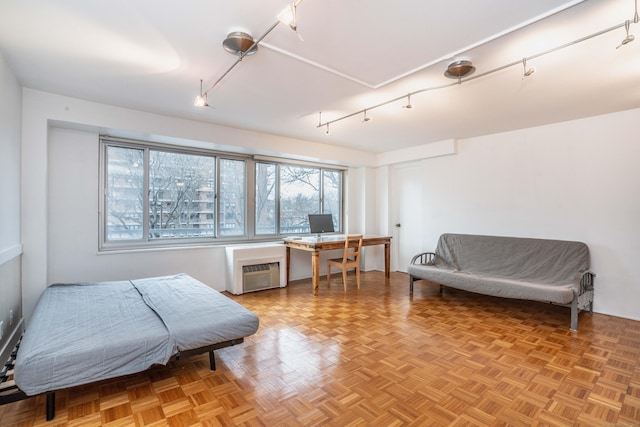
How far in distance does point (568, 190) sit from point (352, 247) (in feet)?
10.0

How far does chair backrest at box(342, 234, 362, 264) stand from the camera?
483 cm

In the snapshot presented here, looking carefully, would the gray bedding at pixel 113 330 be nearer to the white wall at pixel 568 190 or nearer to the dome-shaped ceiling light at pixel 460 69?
the dome-shaped ceiling light at pixel 460 69

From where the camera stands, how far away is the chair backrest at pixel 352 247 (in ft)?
15.9

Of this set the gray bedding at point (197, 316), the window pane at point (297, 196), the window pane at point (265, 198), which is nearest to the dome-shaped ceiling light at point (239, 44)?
the gray bedding at point (197, 316)

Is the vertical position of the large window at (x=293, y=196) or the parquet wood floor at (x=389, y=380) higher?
the large window at (x=293, y=196)

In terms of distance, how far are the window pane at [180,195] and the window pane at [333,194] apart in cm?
233

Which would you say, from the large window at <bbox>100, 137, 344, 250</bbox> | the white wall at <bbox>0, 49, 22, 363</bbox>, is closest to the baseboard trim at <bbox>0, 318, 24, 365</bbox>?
the white wall at <bbox>0, 49, 22, 363</bbox>

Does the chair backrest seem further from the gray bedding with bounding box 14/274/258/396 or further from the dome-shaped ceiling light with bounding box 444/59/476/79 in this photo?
the dome-shaped ceiling light with bounding box 444/59/476/79

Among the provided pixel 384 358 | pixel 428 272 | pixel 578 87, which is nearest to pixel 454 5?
pixel 578 87

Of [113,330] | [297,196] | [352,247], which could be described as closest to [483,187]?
[352,247]

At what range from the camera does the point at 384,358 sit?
2.54 meters

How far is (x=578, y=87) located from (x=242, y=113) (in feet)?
11.4

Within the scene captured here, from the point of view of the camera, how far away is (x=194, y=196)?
4.56 m

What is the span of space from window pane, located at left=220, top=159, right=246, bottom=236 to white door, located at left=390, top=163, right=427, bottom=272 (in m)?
3.09
